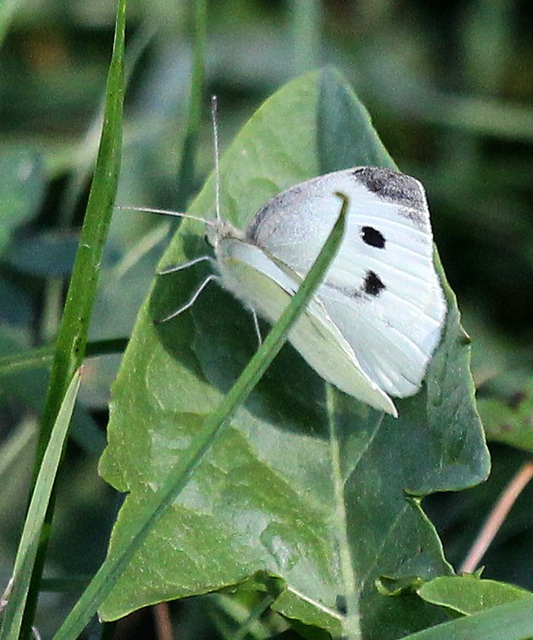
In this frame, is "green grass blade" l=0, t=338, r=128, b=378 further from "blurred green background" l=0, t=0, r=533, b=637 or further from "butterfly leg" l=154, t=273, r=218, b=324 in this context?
"blurred green background" l=0, t=0, r=533, b=637

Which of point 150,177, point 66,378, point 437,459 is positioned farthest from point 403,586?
point 150,177

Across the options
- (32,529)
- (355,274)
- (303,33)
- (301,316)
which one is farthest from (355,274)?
(303,33)

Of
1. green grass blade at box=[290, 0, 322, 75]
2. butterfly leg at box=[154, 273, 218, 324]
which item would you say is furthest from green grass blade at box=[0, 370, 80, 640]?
green grass blade at box=[290, 0, 322, 75]

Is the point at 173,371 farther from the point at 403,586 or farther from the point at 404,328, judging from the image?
the point at 403,586

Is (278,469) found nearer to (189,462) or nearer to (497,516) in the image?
(189,462)

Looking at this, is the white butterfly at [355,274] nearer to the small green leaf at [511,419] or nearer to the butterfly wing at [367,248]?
the butterfly wing at [367,248]
